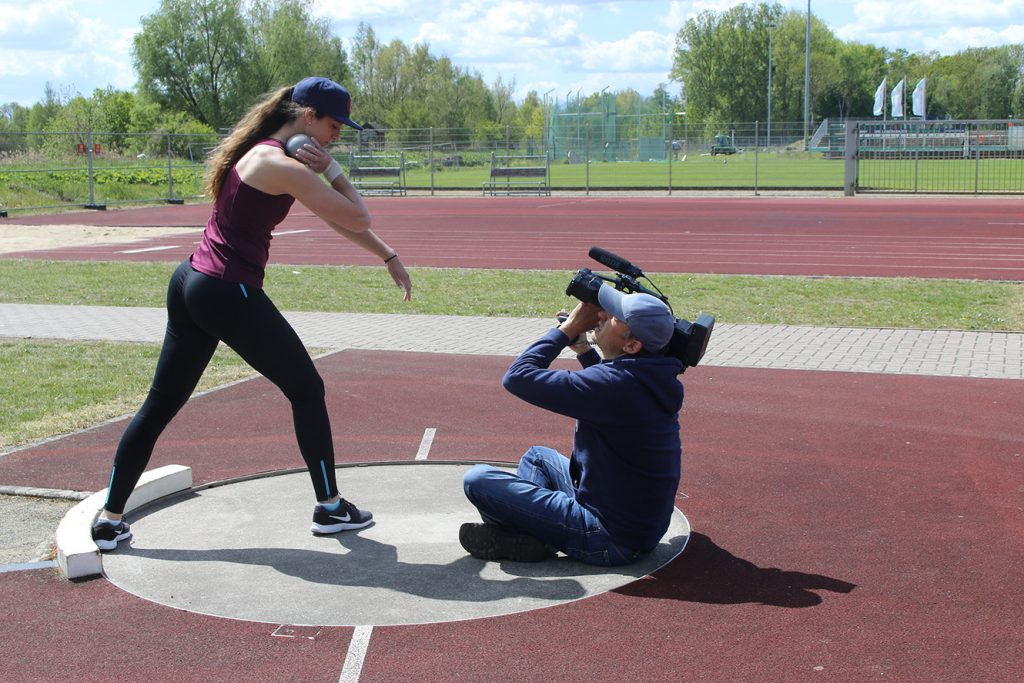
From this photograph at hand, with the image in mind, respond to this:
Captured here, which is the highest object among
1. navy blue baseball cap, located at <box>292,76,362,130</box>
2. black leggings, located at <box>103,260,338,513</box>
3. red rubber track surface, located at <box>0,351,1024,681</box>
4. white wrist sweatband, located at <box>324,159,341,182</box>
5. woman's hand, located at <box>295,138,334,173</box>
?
navy blue baseball cap, located at <box>292,76,362,130</box>

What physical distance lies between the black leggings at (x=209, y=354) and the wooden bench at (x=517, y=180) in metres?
33.5

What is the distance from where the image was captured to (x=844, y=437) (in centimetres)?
673

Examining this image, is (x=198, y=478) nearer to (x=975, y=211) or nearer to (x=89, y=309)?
(x=89, y=309)

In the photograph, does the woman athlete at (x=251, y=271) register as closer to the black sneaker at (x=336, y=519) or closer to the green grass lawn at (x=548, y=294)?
the black sneaker at (x=336, y=519)

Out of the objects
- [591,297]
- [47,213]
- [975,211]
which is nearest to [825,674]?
[591,297]

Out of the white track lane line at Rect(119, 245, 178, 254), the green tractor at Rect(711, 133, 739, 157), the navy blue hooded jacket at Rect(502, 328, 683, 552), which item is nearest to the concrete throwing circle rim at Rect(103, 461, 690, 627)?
the navy blue hooded jacket at Rect(502, 328, 683, 552)

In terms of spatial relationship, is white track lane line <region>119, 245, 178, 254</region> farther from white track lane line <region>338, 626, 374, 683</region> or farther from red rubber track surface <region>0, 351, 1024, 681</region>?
white track lane line <region>338, 626, 374, 683</region>

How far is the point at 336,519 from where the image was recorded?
4.97 m

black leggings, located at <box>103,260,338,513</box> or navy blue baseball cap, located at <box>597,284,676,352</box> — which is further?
black leggings, located at <box>103,260,338,513</box>

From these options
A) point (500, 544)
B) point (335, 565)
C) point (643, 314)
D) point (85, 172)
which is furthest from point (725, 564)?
point (85, 172)

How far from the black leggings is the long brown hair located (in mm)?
394

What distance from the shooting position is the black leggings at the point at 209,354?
14.8 feet

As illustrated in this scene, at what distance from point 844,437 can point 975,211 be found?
21.7 metres

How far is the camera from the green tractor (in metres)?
47.7
